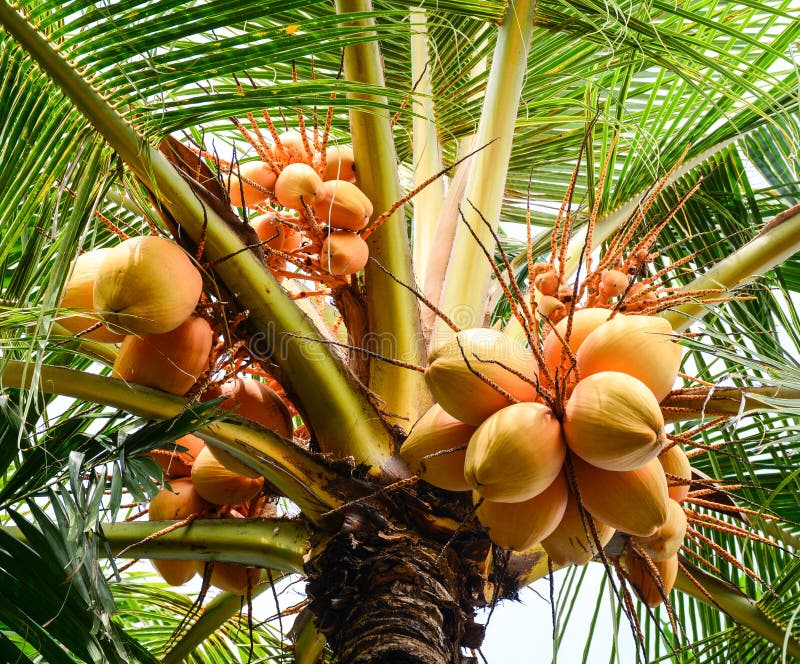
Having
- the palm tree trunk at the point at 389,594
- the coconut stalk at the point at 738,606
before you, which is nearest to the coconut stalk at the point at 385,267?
the palm tree trunk at the point at 389,594

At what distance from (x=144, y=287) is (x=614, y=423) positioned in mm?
761

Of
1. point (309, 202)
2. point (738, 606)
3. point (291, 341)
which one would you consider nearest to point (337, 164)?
point (309, 202)

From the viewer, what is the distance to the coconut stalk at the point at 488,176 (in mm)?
1793

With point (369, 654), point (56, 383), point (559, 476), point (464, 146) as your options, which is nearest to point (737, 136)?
point (464, 146)

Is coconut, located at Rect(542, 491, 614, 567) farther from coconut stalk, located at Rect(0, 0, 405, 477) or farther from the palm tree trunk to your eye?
coconut stalk, located at Rect(0, 0, 405, 477)

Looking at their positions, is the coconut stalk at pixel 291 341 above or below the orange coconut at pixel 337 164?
below

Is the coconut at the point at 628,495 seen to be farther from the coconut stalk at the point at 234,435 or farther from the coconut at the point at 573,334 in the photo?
the coconut stalk at the point at 234,435

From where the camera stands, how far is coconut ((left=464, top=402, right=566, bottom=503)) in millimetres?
1208

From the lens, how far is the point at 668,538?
1.44 meters

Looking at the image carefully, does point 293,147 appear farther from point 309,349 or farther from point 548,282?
point 548,282

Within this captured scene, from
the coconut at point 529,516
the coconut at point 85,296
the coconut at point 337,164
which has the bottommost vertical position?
the coconut at point 529,516

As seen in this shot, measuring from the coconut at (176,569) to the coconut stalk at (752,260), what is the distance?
1100 millimetres

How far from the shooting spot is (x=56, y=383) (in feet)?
4.62

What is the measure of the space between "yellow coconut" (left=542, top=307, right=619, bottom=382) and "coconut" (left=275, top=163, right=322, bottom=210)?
61 centimetres
